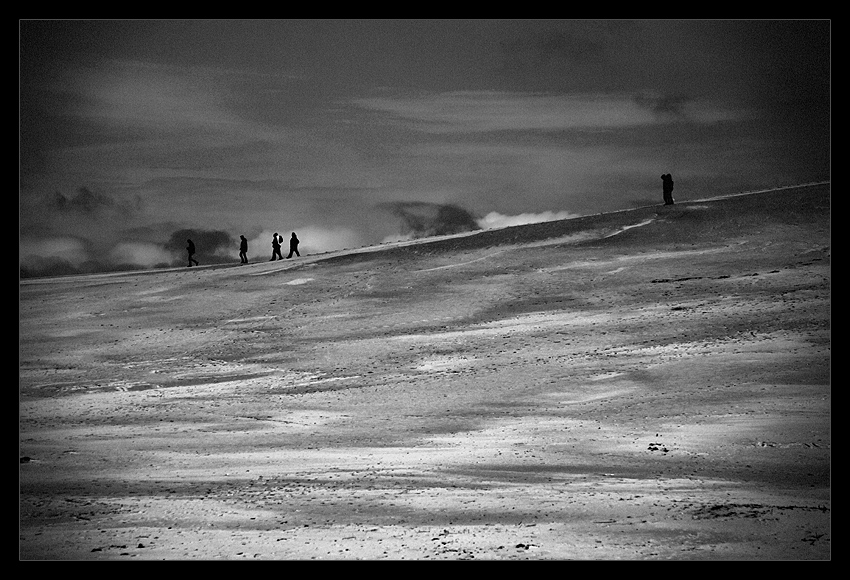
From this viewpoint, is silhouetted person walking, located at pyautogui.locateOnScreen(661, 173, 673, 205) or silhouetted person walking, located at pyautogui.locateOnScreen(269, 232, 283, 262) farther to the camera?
silhouetted person walking, located at pyautogui.locateOnScreen(269, 232, 283, 262)

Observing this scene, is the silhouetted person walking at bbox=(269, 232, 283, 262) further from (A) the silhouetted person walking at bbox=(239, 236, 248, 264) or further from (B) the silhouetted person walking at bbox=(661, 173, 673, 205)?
(B) the silhouetted person walking at bbox=(661, 173, 673, 205)

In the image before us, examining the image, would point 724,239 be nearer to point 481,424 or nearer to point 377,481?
point 481,424

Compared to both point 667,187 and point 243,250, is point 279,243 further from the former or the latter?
point 667,187

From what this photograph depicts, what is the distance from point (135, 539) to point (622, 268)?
9.17 meters

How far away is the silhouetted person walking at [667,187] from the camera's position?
14.6 meters

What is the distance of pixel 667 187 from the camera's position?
1544cm

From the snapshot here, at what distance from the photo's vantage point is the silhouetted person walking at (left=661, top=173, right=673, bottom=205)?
1463cm

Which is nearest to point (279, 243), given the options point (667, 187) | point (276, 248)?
point (276, 248)

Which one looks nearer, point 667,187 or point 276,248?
point 667,187

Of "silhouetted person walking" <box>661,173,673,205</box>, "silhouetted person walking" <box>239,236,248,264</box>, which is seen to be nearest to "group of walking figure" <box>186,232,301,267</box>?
"silhouetted person walking" <box>239,236,248,264</box>
